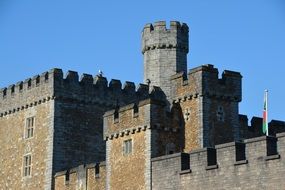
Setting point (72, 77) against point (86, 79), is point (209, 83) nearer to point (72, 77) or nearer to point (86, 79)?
point (86, 79)

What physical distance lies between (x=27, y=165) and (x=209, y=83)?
14629 millimetres

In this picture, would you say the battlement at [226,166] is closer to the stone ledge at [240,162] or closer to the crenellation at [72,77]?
the stone ledge at [240,162]

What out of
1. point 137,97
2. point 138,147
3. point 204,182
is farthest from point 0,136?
point 204,182

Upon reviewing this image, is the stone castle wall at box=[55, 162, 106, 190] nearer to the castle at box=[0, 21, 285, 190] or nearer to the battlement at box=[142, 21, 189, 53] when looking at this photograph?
the castle at box=[0, 21, 285, 190]

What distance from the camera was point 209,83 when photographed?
144ft

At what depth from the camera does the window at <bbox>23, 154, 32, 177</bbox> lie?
52.0m

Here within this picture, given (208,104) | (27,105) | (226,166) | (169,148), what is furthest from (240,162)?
(27,105)

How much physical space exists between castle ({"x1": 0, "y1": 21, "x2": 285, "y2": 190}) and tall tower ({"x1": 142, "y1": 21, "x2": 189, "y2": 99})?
0.21 feet

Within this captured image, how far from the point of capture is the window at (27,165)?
171ft

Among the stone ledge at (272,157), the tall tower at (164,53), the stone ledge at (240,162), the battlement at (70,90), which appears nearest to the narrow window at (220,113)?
the stone ledge at (240,162)

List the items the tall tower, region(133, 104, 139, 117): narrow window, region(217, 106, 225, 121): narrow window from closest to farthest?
region(133, 104, 139, 117): narrow window < region(217, 106, 225, 121): narrow window < the tall tower

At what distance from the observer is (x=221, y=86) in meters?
44.2

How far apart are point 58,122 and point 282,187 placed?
791 inches

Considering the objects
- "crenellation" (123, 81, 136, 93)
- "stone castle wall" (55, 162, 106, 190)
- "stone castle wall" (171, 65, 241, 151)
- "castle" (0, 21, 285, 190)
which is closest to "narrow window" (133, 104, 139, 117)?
"castle" (0, 21, 285, 190)
